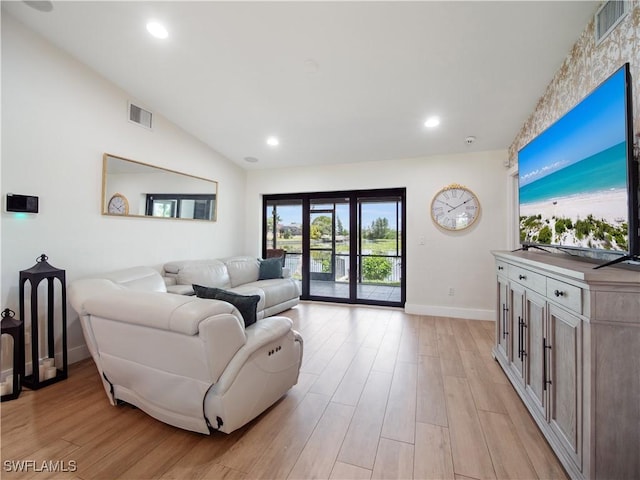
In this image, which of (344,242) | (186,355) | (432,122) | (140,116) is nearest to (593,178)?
(432,122)

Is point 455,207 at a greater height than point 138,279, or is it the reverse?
point 455,207

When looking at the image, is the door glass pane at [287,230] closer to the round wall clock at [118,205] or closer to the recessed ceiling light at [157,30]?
the round wall clock at [118,205]

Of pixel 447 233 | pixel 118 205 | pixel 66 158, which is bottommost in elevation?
pixel 447 233

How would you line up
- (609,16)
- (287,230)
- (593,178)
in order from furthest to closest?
(287,230) < (609,16) < (593,178)

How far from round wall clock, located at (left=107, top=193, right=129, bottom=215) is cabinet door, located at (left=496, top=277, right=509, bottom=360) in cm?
394

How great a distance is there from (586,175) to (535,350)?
1.12 meters

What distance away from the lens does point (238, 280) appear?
4.21 meters

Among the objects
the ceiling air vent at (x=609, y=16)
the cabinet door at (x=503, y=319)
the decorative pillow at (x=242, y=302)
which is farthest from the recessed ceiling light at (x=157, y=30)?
the cabinet door at (x=503, y=319)

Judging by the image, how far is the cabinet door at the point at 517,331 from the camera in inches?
78.4

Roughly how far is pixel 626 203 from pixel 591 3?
59.7 inches

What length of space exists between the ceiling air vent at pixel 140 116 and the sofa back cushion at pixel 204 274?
1.76m

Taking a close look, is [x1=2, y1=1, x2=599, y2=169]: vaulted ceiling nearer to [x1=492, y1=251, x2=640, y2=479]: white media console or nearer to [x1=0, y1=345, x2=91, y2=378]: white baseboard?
[x1=492, y1=251, x2=640, y2=479]: white media console

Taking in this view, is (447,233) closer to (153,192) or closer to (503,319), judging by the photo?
(503,319)

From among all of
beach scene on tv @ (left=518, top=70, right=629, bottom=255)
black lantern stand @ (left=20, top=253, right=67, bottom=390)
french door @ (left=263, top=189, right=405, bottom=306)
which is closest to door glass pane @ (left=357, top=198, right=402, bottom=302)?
french door @ (left=263, top=189, right=405, bottom=306)
